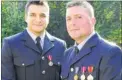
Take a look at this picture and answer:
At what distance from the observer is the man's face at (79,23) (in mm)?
Result: 2057

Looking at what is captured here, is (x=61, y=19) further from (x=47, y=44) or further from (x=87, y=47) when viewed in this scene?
(x=87, y=47)

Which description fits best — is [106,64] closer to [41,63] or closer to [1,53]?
[41,63]

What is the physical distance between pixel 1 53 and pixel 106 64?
0.96 m

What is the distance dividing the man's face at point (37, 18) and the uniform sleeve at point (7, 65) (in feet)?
0.83

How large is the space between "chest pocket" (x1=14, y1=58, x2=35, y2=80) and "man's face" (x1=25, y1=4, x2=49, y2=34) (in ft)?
0.82

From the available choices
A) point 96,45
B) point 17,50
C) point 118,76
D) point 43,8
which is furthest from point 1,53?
point 118,76

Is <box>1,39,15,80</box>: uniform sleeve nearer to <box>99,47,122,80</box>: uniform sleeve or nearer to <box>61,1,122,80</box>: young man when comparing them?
<box>61,1,122,80</box>: young man

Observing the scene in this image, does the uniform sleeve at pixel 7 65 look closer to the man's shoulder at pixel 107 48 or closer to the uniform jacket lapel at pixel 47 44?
the uniform jacket lapel at pixel 47 44

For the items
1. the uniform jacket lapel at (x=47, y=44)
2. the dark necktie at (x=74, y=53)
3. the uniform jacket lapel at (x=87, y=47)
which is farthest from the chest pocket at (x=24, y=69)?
the uniform jacket lapel at (x=87, y=47)

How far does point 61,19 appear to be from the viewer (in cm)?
322

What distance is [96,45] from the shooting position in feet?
6.72

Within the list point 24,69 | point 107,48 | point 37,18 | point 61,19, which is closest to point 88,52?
point 107,48

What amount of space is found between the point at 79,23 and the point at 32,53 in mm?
613

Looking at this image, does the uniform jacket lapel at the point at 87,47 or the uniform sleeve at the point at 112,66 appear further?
the uniform jacket lapel at the point at 87,47
